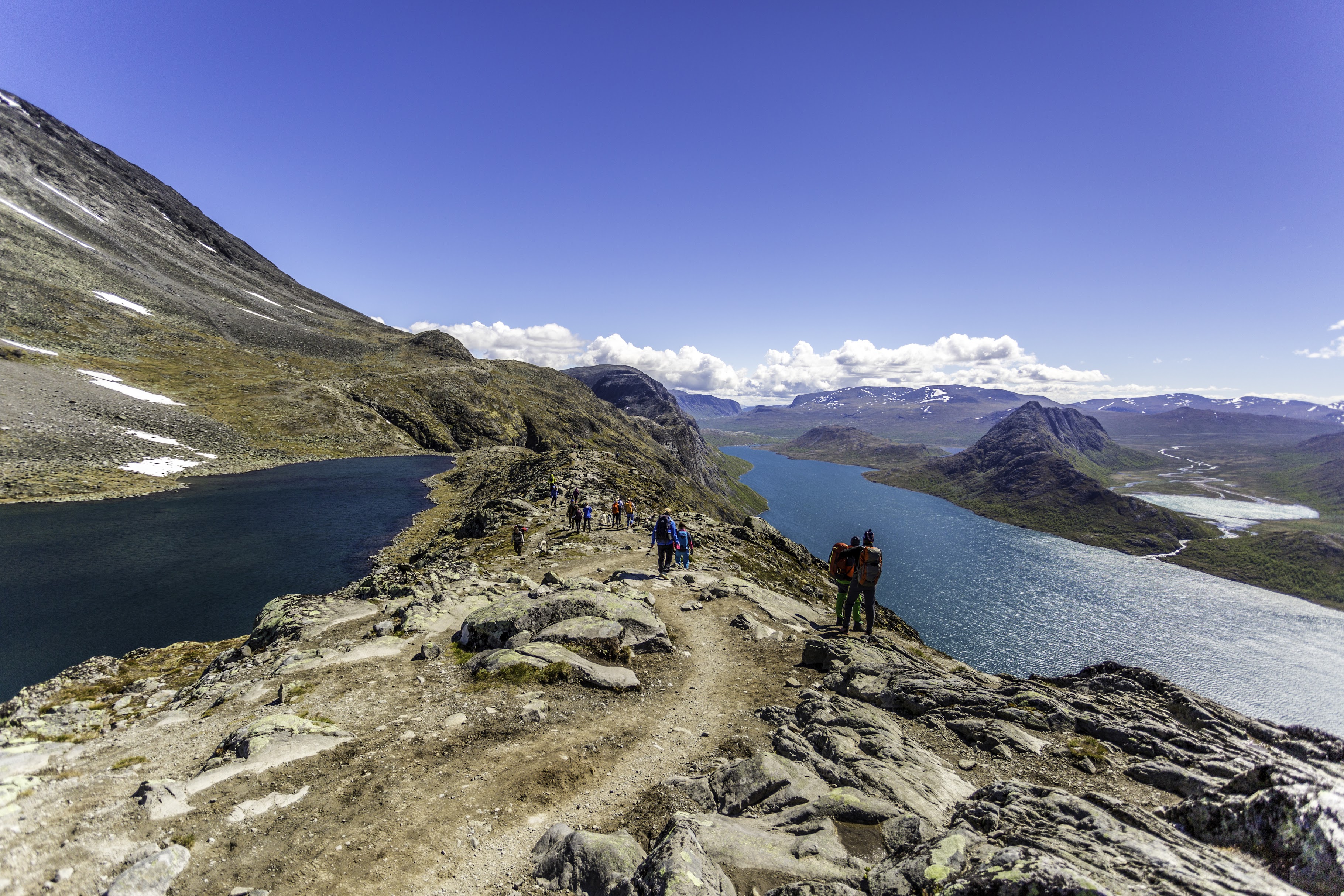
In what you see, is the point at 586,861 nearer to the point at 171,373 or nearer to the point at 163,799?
the point at 163,799

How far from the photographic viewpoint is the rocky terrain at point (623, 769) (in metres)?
7.96

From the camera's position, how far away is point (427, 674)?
16.8m

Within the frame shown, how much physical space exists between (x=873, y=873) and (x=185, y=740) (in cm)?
1764

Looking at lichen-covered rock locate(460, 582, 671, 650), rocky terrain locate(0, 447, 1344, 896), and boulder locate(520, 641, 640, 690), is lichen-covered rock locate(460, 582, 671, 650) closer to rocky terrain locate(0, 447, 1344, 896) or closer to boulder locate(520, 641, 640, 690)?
rocky terrain locate(0, 447, 1344, 896)

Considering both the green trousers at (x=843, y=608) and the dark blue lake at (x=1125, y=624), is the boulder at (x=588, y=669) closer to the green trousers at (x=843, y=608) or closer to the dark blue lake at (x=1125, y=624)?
the green trousers at (x=843, y=608)

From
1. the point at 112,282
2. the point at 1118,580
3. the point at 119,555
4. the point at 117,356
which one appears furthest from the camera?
the point at 1118,580

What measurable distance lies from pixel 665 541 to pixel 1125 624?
493 ft

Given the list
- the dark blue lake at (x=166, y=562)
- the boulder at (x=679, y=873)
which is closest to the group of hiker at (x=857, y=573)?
the boulder at (x=679, y=873)

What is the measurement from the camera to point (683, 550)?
31375 mm

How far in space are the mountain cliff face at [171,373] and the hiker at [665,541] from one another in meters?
60.6

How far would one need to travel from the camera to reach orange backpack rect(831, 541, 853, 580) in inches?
858

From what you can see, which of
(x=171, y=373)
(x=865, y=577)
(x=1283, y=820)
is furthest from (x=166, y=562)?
(x=171, y=373)

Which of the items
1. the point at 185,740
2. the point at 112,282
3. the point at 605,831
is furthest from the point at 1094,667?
the point at 112,282

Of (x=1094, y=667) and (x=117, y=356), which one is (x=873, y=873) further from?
(x=117, y=356)
